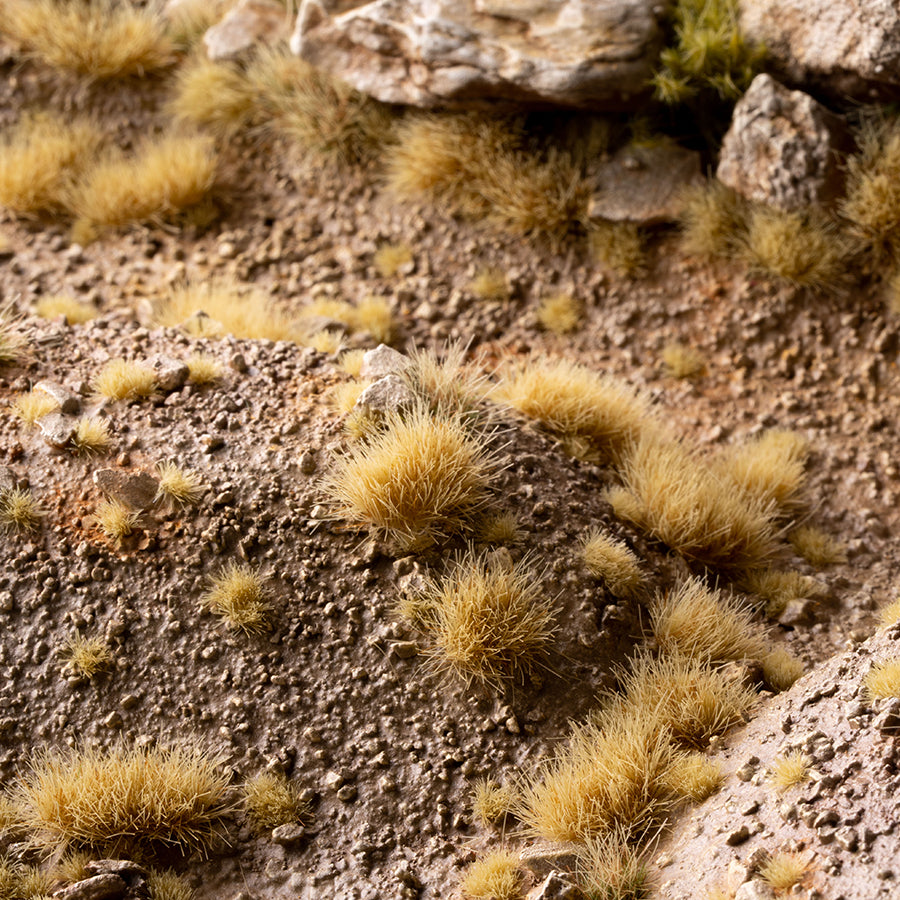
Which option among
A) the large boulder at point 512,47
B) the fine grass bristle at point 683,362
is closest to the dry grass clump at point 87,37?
the large boulder at point 512,47

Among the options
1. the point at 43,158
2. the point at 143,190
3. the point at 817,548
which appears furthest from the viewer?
the point at 43,158

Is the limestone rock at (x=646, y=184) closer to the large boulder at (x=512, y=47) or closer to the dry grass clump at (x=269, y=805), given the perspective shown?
the large boulder at (x=512, y=47)

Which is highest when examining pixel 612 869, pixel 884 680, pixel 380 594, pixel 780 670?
pixel 884 680

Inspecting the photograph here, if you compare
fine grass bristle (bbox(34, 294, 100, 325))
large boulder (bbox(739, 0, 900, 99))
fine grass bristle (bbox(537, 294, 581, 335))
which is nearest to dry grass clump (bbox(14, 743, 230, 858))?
fine grass bristle (bbox(34, 294, 100, 325))

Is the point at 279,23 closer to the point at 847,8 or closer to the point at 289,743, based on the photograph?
the point at 847,8

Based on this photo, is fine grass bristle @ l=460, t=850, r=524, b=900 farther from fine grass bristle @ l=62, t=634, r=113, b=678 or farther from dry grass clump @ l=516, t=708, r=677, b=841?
fine grass bristle @ l=62, t=634, r=113, b=678

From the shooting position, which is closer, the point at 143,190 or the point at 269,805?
the point at 269,805

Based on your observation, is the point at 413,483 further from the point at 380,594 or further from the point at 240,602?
the point at 240,602

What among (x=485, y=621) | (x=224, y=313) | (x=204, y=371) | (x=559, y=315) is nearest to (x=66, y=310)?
(x=224, y=313)
